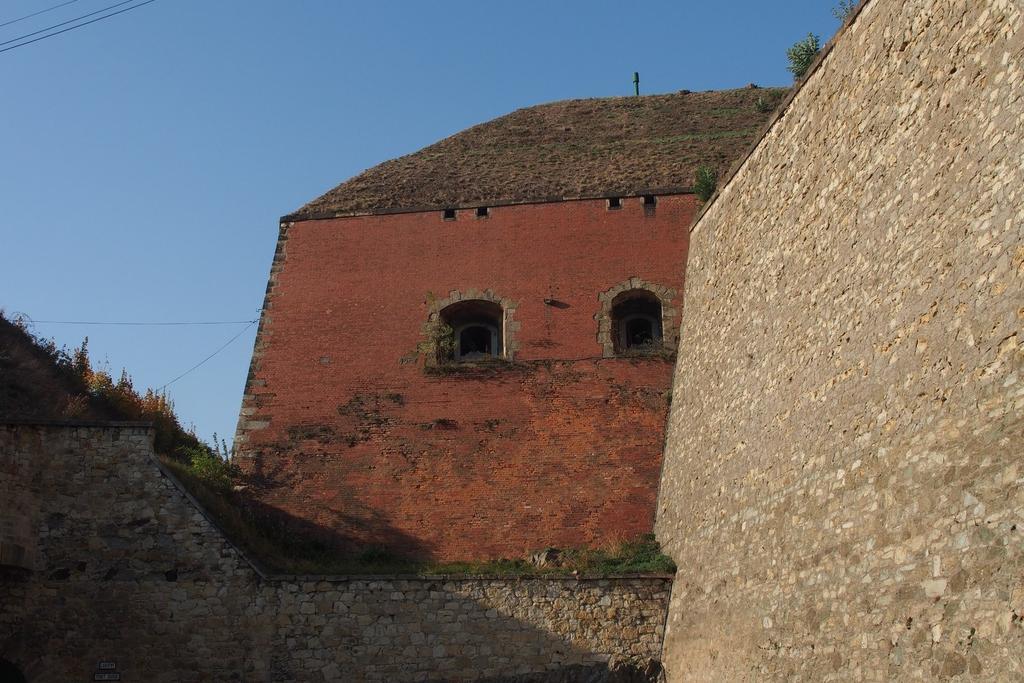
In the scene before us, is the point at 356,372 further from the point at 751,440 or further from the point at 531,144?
the point at 751,440

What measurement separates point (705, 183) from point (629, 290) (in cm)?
216

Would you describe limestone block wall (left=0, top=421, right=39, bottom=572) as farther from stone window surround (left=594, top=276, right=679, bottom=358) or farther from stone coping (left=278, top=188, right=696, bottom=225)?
stone window surround (left=594, top=276, right=679, bottom=358)

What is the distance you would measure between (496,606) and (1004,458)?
7564 millimetres

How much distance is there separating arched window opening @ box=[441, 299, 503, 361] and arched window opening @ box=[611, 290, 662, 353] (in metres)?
1.88

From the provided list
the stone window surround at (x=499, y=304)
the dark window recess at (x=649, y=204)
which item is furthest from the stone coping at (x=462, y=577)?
the dark window recess at (x=649, y=204)

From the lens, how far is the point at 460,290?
56.6ft

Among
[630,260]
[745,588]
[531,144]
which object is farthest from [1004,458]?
[531,144]

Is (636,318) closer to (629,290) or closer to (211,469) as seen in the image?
(629,290)

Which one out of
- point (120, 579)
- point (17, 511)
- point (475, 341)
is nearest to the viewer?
point (17, 511)

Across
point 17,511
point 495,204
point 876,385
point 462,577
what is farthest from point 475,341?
point 876,385

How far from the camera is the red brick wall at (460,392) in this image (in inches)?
589

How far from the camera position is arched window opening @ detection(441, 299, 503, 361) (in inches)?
677

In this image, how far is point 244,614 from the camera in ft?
42.9

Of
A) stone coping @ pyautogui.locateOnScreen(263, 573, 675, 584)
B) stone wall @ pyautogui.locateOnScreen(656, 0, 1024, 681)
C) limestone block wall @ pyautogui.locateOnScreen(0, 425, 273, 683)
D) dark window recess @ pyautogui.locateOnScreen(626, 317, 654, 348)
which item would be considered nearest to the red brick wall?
dark window recess @ pyautogui.locateOnScreen(626, 317, 654, 348)
